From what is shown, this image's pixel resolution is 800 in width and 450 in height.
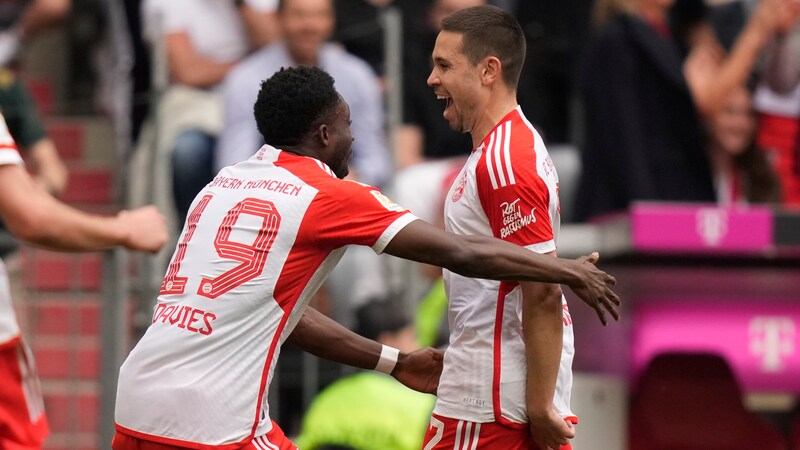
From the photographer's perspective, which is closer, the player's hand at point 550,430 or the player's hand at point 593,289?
the player's hand at point 593,289

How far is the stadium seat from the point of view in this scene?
22.8 ft

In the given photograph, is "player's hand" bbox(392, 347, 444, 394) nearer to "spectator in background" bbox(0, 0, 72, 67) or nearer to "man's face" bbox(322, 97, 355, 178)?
"man's face" bbox(322, 97, 355, 178)

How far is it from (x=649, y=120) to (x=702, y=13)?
3.85 ft

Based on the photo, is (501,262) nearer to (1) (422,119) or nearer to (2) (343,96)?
(2) (343,96)

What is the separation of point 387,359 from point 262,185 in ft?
2.86

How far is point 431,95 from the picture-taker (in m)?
9.18

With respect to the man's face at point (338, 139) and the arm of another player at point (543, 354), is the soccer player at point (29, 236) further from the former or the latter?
the arm of another player at point (543, 354)

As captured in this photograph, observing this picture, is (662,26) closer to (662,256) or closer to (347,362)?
(662,256)

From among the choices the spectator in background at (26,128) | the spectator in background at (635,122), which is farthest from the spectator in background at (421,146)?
the spectator in background at (26,128)

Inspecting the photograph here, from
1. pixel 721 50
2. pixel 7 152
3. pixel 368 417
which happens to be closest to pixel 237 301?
pixel 7 152

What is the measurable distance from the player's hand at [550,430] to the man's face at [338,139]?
1.00 meters

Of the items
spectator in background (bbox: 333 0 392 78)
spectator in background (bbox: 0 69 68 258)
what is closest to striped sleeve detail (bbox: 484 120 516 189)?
spectator in background (bbox: 0 69 68 258)

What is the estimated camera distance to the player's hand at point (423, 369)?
490 centimetres

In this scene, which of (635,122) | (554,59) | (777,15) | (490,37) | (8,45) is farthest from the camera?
(554,59)
